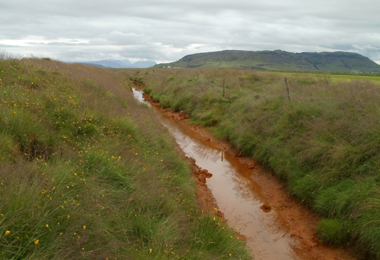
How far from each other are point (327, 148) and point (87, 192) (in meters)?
5.99

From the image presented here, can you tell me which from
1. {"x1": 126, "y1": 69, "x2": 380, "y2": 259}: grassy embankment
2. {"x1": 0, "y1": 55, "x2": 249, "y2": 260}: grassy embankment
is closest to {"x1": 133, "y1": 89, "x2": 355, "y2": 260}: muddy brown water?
{"x1": 126, "y1": 69, "x2": 380, "y2": 259}: grassy embankment

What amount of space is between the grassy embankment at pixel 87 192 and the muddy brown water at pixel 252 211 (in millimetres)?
1251

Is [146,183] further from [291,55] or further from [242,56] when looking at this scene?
[291,55]

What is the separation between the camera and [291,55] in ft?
600

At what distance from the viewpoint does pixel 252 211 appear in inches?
274

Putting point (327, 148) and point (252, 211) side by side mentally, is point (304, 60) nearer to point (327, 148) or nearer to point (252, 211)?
point (327, 148)

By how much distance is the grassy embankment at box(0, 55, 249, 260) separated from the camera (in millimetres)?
2910

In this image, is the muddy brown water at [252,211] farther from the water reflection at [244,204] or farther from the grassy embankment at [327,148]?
the grassy embankment at [327,148]

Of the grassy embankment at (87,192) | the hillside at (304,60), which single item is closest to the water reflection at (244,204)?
the grassy embankment at (87,192)

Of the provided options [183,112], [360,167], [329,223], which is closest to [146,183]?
[329,223]

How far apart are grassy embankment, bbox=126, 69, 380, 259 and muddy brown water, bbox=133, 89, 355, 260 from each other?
1.73 feet

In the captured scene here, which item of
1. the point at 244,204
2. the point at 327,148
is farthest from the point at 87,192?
the point at 327,148

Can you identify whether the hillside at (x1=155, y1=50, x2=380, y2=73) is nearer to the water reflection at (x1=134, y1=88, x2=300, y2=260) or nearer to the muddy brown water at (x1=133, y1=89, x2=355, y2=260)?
the water reflection at (x1=134, y1=88, x2=300, y2=260)

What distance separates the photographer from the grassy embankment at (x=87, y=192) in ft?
9.55
